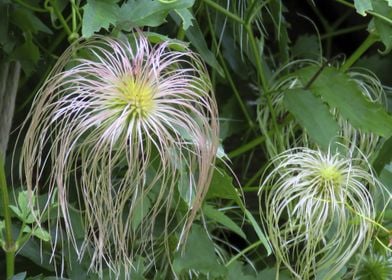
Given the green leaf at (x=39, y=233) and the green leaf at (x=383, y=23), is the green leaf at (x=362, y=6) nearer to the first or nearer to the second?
the green leaf at (x=383, y=23)

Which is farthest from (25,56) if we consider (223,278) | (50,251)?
(223,278)

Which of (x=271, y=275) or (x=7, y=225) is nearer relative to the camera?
(x=7, y=225)

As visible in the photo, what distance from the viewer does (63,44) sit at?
45.3 inches

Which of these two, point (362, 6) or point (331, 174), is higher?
point (362, 6)

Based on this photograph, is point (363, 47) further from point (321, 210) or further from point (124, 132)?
point (124, 132)

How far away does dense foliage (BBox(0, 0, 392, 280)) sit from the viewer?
83cm

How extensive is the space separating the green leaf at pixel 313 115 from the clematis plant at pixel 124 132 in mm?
189

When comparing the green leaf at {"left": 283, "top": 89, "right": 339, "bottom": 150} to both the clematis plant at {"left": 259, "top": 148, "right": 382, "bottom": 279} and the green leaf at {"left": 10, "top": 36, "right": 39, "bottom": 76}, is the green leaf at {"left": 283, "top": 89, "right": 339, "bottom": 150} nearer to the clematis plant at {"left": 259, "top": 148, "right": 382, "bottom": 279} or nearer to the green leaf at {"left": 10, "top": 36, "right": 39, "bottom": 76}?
the clematis plant at {"left": 259, "top": 148, "right": 382, "bottom": 279}

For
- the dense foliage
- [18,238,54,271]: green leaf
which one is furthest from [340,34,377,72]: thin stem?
[18,238,54,271]: green leaf

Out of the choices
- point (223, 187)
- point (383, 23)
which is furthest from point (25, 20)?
point (383, 23)

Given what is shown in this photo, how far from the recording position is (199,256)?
0.94 m

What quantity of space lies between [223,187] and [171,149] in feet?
0.26

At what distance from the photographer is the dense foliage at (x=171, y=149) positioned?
83cm

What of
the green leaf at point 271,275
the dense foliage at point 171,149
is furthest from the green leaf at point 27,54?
the green leaf at point 271,275
